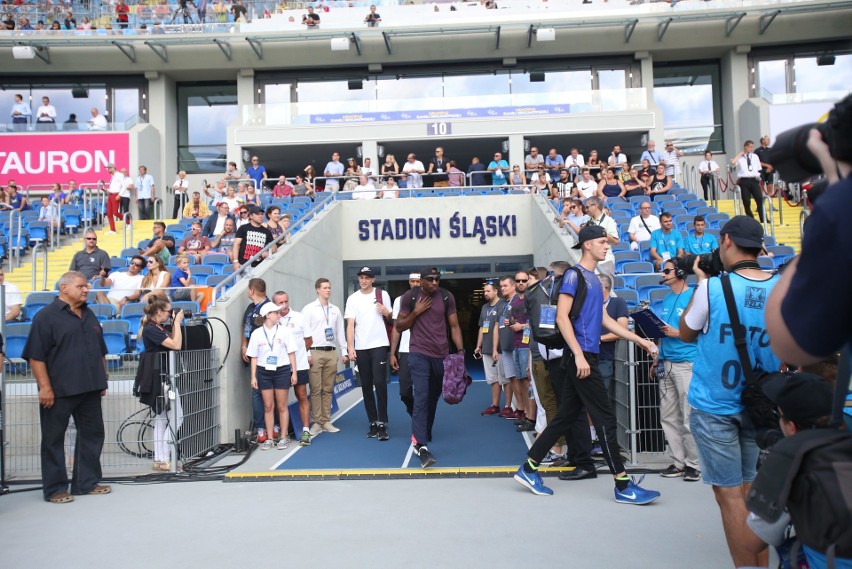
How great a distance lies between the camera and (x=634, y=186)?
53.6ft

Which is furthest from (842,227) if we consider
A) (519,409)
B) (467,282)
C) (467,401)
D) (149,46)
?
(149,46)

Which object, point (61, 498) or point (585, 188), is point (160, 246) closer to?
point (61, 498)

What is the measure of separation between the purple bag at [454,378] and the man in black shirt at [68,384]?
126 inches

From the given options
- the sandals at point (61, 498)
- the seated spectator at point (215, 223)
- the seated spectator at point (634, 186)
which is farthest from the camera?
the seated spectator at point (634, 186)

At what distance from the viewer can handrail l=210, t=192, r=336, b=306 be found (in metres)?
8.41

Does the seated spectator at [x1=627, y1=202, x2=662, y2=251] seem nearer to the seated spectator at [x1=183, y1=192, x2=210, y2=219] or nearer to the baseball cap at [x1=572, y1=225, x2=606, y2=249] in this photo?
the baseball cap at [x1=572, y1=225, x2=606, y2=249]

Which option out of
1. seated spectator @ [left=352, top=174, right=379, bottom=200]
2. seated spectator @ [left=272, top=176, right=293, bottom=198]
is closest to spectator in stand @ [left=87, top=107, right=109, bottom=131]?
seated spectator @ [left=272, top=176, right=293, bottom=198]

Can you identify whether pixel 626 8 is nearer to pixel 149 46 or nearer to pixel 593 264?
pixel 149 46

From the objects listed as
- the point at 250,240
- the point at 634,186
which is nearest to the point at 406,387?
the point at 250,240

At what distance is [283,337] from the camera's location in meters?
7.80

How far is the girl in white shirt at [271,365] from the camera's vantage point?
7707 millimetres

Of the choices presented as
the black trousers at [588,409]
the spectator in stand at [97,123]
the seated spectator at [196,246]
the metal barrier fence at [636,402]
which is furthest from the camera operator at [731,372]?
the spectator in stand at [97,123]

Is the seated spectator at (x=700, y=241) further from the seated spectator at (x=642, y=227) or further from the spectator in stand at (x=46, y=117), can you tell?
the spectator in stand at (x=46, y=117)

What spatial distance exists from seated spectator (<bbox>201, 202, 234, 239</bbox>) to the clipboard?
9.63 metres
